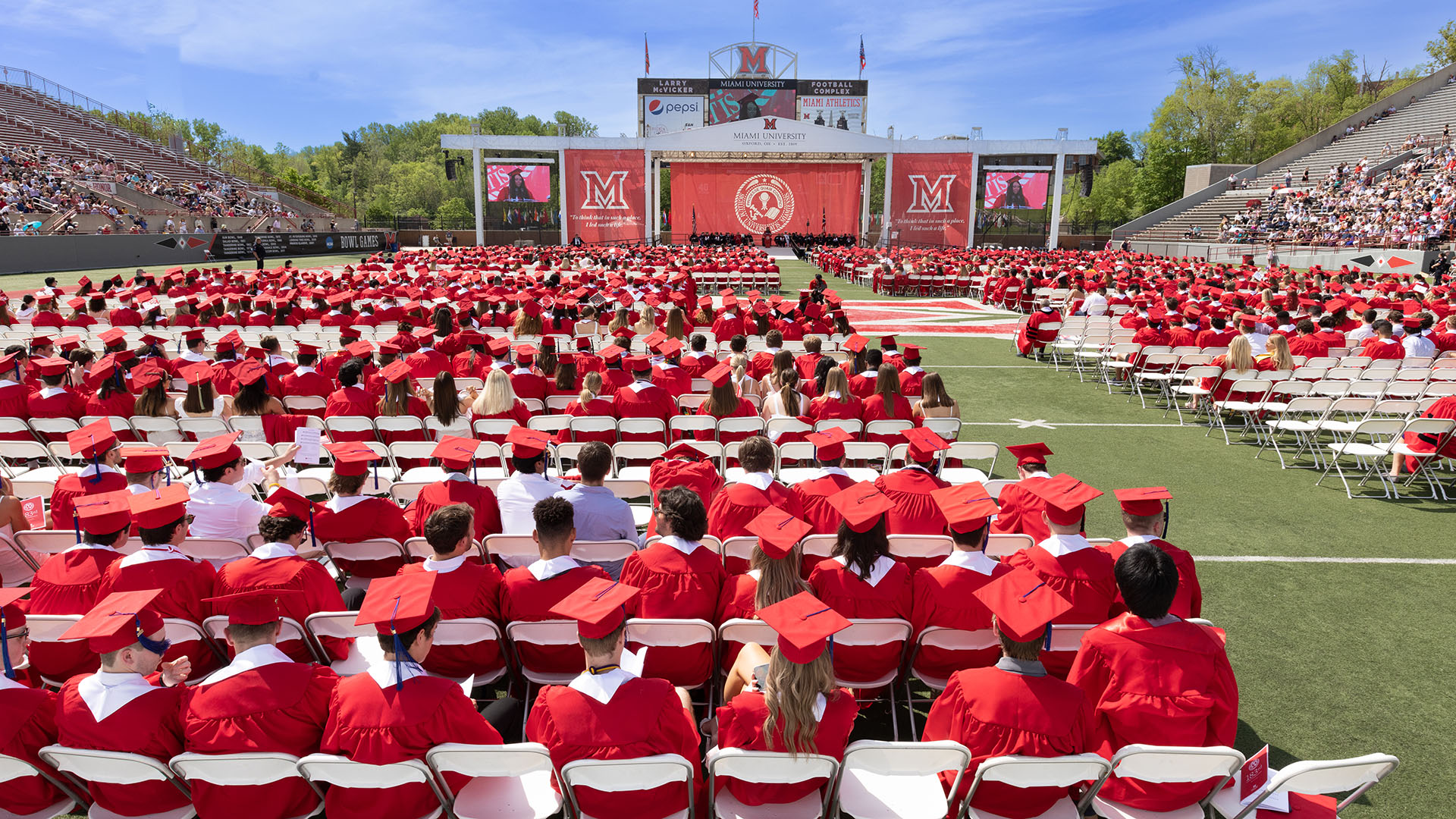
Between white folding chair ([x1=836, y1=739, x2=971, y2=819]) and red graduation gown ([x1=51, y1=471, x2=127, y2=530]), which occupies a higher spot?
red graduation gown ([x1=51, y1=471, x2=127, y2=530])

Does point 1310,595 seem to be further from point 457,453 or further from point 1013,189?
point 1013,189

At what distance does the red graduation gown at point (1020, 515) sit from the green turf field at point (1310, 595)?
49.4 inches

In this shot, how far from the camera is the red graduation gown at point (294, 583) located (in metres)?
3.27

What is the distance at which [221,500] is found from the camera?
4.30 metres

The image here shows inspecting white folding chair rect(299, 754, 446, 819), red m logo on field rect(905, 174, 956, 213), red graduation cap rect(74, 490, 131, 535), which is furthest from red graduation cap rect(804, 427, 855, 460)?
red m logo on field rect(905, 174, 956, 213)

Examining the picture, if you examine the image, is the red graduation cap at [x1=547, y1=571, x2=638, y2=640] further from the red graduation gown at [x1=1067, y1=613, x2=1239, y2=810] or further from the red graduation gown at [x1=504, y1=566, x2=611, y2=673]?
the red graduation gown at [x1=1067, y1=613, x2=1239, y2=810]

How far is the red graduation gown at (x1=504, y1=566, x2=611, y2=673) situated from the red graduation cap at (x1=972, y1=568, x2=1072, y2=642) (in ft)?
5.40

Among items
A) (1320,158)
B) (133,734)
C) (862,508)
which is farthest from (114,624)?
(1320,158)

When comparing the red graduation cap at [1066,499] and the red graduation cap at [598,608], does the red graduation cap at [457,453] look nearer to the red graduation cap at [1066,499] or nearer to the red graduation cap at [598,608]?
the red graduation cap at [598,608]

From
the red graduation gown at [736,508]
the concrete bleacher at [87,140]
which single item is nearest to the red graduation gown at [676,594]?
the red graduation gown at [736,508]

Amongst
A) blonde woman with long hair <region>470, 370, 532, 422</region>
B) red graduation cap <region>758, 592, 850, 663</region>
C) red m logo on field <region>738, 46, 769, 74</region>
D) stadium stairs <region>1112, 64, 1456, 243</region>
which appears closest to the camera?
red graduation cap <region>758, 592, 850, 663</region>

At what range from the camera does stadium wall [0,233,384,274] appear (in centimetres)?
2720

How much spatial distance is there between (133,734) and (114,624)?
1.20 feet

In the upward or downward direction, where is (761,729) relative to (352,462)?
downward
